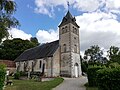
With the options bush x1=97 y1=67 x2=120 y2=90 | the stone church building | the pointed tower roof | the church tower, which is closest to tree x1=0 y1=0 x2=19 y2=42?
bush x1=97 y1=67 x2=120 y2=90

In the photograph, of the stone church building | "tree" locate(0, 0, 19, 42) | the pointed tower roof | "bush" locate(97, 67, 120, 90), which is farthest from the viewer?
the pointed tower roof

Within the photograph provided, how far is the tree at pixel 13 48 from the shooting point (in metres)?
53.8

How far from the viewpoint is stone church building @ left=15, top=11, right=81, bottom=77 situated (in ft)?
106

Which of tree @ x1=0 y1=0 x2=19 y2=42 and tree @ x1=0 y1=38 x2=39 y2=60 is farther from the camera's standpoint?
tree @ x1=0 y1=38 x2=39 y2=60

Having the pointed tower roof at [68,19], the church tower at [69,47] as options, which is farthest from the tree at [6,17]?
the pointed tower roof at [68,19]

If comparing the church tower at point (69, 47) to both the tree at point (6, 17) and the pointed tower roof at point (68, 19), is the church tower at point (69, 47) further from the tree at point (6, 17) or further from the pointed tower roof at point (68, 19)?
the tree at point (6, 17)

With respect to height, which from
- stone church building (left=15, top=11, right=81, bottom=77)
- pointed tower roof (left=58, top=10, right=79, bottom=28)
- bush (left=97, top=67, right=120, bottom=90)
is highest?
pointed tower roof (left=58, top=10, right=79, bottom=28)

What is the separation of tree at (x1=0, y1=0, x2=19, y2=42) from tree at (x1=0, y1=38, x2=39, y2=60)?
1698 inches

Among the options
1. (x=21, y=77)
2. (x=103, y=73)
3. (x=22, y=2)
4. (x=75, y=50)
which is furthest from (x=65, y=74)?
(x=103, y=73)

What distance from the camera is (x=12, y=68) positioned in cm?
4444

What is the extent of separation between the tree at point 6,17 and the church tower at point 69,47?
21.9 m

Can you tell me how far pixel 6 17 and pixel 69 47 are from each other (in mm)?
22480

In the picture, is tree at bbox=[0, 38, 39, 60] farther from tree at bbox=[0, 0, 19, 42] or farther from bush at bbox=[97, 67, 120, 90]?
bush at bbox=[97, 67, 120, 90]

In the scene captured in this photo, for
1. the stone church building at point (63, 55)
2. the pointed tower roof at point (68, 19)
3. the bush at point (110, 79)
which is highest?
the pointed tower roof at point (68, 19)
